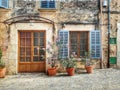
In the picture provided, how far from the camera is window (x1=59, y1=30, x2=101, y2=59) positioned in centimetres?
1309

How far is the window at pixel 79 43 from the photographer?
43.9 feet

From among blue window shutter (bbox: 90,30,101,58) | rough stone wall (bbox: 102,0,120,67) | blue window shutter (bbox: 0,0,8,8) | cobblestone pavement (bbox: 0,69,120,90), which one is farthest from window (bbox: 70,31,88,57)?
blue window shutter (bbox: 0,0,8,8)

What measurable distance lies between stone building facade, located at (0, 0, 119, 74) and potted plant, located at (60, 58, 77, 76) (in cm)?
90

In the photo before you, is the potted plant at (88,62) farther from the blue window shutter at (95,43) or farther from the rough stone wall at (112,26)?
the rough stone wall at (112,26)

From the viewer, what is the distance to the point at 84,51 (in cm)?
1343

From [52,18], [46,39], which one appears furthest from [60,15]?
[46,39]

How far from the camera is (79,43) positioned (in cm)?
1341

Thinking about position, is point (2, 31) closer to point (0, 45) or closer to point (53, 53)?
point (0, 45)

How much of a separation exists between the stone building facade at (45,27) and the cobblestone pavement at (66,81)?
1020 mm

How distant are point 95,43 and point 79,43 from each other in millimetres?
823

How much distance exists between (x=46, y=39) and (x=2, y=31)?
7.32 ft

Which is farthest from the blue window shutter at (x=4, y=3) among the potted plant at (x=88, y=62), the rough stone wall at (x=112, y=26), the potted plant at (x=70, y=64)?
the rough stone wall at (x=112, y=26)

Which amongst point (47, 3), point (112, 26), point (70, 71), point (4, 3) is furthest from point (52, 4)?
point (70, 71)

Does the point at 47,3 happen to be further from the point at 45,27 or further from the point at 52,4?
the point at 45,27
